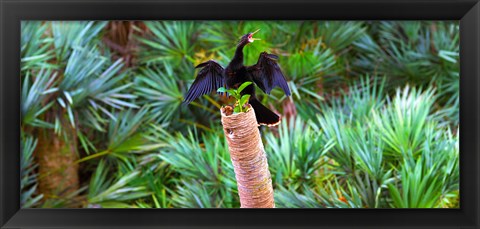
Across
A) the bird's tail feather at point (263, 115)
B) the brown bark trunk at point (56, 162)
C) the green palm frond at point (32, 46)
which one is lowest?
the brown bark trunk at point (56, 162)

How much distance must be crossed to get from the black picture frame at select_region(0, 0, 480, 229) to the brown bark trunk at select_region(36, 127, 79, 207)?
1.41 m

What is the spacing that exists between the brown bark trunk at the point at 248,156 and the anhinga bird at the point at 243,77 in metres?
0.07

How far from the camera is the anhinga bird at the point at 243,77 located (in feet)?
6.08

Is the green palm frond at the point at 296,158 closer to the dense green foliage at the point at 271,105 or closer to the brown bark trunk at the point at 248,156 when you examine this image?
the dense green foliage at the point at 271,105

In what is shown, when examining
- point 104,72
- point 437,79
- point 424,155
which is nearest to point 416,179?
point 424,155

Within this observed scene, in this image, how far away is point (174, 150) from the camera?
133 inches

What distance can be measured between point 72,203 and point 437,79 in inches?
75.4

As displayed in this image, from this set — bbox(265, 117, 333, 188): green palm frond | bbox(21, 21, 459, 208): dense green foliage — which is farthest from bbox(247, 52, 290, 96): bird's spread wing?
bbox(265, 117, 333, 188): green palm frond

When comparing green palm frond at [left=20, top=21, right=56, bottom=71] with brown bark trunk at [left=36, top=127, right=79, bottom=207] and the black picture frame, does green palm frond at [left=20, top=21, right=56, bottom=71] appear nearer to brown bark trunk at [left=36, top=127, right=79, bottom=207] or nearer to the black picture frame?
brown bark trunk at [left=36, top=127, right=79, bottom=207]

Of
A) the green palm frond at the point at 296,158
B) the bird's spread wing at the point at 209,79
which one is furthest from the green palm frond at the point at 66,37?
the bird's spread wing at the point at 209,79

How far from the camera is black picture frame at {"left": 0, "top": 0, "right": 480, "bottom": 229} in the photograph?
2.14m

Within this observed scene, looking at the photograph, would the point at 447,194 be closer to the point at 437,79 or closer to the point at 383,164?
the point at 383,164
